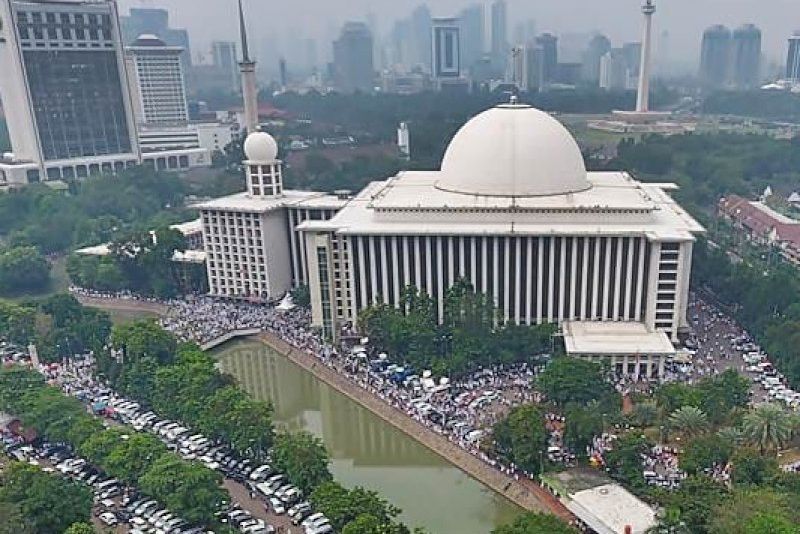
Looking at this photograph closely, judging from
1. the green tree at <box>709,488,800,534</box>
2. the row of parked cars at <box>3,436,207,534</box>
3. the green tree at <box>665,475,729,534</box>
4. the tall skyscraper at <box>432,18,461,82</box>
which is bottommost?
the row of parked cars at <box>3,436,207,534</box>

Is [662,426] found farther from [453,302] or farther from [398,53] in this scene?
[398,53]

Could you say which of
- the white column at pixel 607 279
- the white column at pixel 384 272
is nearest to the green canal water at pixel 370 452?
the white column at pixel 384 272

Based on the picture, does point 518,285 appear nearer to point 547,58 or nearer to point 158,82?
point 158,82

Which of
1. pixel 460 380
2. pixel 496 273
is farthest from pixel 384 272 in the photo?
pixel 460 380

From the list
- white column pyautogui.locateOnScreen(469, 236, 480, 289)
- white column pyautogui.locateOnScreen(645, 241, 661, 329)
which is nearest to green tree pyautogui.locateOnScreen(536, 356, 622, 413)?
white column pyautogui.locateOnScreen(645, 241, 661, 329)

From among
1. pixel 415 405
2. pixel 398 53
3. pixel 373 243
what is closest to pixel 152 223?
pixel 373 243

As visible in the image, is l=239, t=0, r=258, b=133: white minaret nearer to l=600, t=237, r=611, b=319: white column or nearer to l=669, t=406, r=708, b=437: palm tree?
l=600, t=237, r=611, b=319: white column

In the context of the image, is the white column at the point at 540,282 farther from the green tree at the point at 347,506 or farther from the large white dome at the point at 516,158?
the green tree at the point at 347,506
